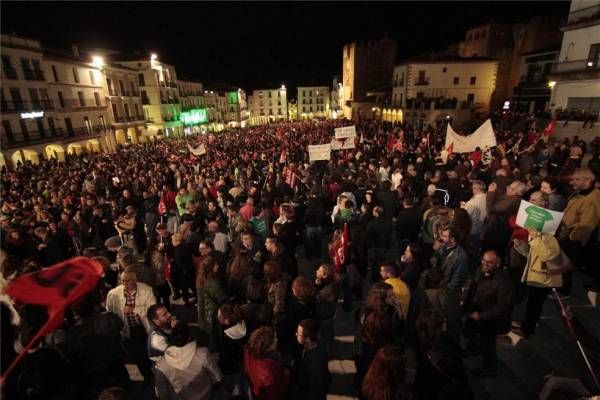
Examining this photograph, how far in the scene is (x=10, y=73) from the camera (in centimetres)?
2620

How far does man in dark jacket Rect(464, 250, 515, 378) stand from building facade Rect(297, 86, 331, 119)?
100 m

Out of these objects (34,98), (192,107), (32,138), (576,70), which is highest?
(576,70)

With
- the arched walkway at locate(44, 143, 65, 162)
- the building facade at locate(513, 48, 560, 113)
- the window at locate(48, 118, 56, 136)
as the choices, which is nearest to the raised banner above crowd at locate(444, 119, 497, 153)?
the building facade at locate(513, 48, 560, 113)

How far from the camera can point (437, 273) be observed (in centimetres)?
403

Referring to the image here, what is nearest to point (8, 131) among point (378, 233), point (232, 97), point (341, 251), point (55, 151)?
point (55, 151)

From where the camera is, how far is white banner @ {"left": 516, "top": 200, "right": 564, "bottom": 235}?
4160 mm

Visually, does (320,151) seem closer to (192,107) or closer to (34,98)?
(34,98)

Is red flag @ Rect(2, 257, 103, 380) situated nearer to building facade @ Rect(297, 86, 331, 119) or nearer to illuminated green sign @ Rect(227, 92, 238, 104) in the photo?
illuminated green sign @ Rect(227, 92, 238, 104)

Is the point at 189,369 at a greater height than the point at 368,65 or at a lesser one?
lesser

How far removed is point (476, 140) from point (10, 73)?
1350 inches

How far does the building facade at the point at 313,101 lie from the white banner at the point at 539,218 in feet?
326

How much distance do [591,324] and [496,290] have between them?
82.1 inches

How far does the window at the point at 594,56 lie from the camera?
57.8 ft

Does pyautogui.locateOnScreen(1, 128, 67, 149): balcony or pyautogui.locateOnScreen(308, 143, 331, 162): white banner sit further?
pyautogui.locateOnScreen(1, 128, 67, 149): balcony
